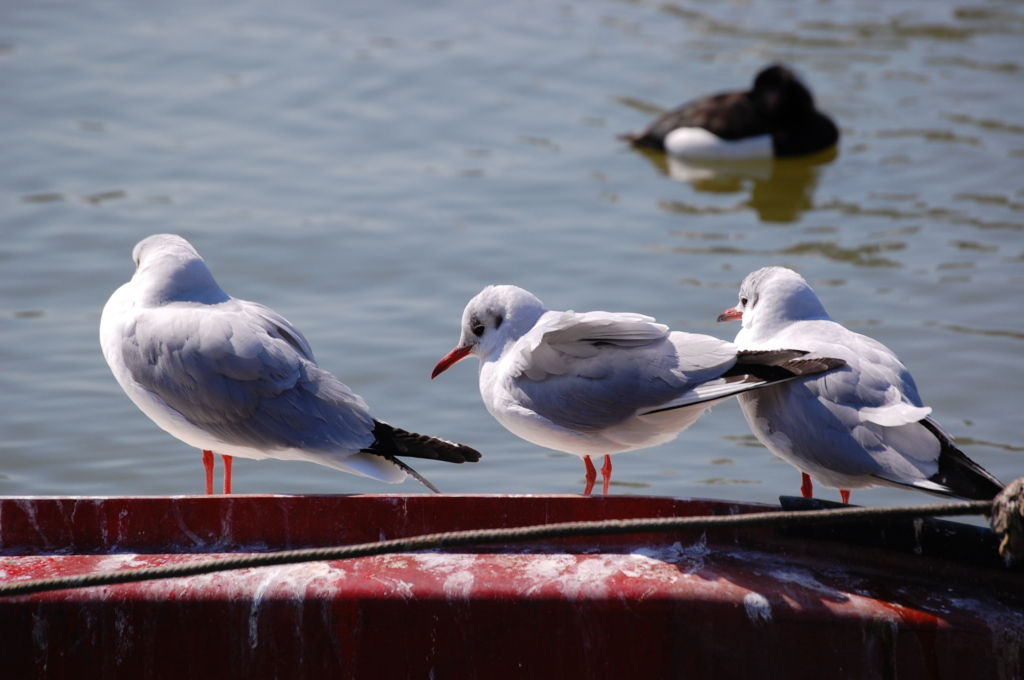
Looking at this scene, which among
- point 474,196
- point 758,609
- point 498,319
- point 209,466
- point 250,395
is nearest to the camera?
point 758,609

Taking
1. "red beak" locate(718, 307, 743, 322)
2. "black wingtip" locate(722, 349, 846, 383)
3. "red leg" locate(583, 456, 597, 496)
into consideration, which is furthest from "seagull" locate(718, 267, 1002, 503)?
"red leg" locate(583, 456, 597, 496)

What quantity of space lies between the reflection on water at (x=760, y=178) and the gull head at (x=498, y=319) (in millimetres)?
5160

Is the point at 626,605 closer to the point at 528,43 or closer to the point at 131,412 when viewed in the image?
the point at 131,412

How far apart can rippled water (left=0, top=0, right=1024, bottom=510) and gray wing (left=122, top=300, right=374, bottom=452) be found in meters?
1.78

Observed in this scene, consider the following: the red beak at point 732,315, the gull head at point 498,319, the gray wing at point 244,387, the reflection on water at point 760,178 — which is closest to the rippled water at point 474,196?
the reflection on water at point 760,178

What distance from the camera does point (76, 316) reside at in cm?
738

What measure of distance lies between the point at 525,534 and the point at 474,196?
6373 millimetres

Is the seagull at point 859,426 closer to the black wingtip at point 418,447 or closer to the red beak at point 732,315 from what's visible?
the red beak at point 732,315

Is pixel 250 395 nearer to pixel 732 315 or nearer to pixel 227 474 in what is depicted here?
pixel 227 474

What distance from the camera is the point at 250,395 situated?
3.97 metres

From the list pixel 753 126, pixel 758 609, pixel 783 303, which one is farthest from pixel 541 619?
pixel 753 126

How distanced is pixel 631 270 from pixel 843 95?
4.58m

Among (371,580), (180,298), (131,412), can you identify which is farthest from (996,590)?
(131,412)

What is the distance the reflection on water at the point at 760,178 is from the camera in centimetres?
942
